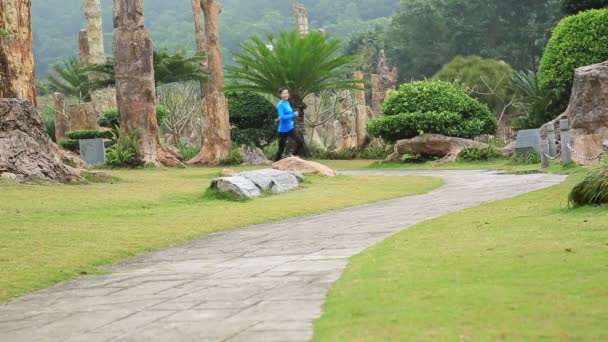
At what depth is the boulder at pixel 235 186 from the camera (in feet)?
44.0

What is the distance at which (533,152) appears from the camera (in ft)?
68.6

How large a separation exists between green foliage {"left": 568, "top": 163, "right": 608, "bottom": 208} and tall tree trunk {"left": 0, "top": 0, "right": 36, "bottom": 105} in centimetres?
1003

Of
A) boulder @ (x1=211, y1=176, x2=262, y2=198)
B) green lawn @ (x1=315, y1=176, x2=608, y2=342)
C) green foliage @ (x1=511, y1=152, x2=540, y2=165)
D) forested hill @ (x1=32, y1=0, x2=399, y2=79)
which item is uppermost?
forested hill @ (x1=32, y1=0, x2=399, y2=79)

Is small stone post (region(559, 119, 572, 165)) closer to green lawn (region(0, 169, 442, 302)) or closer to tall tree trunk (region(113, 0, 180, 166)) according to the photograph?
green lawn (region(0, 169, 442, 302))

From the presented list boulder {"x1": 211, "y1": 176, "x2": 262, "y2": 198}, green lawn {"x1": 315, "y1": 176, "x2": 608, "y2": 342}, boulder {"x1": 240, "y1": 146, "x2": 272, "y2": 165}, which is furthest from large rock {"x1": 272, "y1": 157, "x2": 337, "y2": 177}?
green lawn {"x1": 315, "y1": 176, "x2": 608, "y2": 342}

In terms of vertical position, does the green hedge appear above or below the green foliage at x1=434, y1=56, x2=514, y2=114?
below

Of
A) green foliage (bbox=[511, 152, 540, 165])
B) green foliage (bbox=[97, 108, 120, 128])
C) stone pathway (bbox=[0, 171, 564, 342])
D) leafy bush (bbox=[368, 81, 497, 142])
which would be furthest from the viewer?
green foliage (bbox=[97, 108, 120, 128])

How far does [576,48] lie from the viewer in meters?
23.5

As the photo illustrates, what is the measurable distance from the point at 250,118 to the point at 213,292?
22.7 m

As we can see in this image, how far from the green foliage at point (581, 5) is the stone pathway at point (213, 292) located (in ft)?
58.0

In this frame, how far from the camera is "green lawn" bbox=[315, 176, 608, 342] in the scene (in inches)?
170

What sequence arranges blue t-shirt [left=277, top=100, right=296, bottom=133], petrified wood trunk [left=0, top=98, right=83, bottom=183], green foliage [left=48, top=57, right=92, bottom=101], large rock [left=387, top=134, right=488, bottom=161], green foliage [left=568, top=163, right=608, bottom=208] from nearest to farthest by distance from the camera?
green foliage [left=568, top=163, right=608, bottom=208] < petrified wood trunk [left=0, top=98, right=83, bottom=183] < blue t-shirt [left=277, top=100, right=296, bottom=133] < large rock [left=387, top=134, right=488, bottom=161] < green foliage [left=48, top=57, right=92, bottom=101]

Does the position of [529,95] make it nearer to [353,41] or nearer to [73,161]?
[73,161]

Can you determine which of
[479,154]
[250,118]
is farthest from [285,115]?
[250,118]
